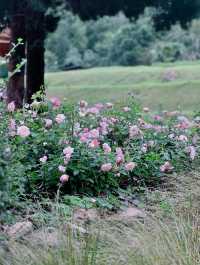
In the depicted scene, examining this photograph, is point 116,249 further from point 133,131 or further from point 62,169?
point 133,131

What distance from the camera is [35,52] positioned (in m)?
10.0

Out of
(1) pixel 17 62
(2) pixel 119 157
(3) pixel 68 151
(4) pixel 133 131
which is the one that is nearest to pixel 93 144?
(2) pixel 119 157

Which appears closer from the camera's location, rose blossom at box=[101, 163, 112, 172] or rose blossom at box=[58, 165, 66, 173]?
rose blossom at box=[58, 165, 66, 173]

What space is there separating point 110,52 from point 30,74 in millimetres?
33348

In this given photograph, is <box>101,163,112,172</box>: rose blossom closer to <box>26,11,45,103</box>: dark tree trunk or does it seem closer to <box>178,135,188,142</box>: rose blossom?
<box>178,135,188,142</box>: rose blossom

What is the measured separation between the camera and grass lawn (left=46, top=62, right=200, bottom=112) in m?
22.1

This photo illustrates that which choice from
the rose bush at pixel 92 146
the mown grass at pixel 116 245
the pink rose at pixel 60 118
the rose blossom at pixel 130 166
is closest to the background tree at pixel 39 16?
the rose bush at pixel 92 146

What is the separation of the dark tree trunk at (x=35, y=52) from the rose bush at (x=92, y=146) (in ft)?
10.6

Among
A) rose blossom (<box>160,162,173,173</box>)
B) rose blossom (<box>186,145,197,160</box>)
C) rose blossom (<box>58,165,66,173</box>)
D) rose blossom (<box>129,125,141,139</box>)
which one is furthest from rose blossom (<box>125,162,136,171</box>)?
rose blossom (<box>186,145,197,160</box>)

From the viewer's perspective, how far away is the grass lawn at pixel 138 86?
2205 cm

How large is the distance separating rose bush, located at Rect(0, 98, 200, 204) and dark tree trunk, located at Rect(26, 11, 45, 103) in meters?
3.23

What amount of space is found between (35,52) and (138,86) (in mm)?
15124

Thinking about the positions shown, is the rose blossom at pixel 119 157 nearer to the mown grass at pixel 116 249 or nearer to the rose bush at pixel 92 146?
the rose bush at pixel 92 146

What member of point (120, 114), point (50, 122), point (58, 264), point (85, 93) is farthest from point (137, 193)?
point (85, 93)
